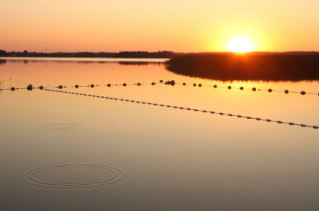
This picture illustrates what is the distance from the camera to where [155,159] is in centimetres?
731

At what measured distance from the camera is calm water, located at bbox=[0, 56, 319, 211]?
18.0 ft

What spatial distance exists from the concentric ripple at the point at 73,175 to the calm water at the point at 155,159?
0.05 ft

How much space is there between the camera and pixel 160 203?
5.36 m

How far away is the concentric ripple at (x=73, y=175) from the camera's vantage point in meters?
5.96

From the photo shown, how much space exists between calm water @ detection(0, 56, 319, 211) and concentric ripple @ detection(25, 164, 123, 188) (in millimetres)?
14

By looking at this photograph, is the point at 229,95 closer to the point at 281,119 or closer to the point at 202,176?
the point at 281,119

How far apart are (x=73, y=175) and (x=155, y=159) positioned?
1.53m

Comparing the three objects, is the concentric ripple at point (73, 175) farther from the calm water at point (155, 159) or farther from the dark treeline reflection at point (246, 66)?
the dark treeline reflection at point (246, 66)

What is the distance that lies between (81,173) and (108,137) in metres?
2.65

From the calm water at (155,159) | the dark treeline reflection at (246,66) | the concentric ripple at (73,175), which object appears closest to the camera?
the calm water at (155,159)

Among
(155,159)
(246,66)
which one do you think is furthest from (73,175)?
(246,66)

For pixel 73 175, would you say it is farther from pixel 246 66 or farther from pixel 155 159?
pixel 246 66

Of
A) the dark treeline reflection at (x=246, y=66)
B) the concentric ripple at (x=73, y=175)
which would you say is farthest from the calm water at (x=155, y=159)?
the dark treeline reflection at (x=246, y=66)

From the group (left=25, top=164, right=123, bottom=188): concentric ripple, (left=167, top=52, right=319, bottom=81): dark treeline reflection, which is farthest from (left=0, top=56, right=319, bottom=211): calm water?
(left=167, top=52, right=319, bottom=81): dark treeline reflection
